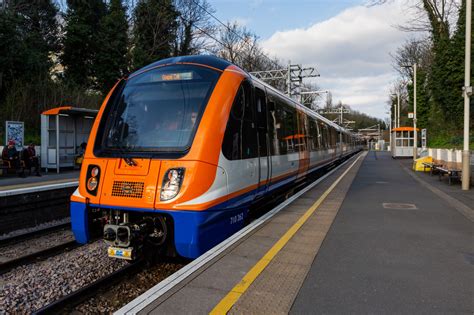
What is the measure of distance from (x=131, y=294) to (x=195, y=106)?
8.48 ft

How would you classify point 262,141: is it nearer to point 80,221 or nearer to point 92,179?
point 92,179

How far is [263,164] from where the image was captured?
7.00 metres

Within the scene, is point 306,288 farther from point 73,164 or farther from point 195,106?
point 73,164

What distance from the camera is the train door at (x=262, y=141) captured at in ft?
22.4

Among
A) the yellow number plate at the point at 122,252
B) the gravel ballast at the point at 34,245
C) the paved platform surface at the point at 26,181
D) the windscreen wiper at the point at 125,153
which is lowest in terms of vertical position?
the gravel ballast at the point at 34,245

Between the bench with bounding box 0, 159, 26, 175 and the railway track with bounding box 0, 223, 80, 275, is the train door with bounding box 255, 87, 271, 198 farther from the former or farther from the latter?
the bench with bounding box 0, 159, 26, 175

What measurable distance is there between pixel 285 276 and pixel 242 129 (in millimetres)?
2502

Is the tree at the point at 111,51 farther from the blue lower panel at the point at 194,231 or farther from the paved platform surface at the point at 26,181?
the blue lower panel at the point at 194,231

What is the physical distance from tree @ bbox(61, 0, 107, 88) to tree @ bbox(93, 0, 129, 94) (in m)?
0.55

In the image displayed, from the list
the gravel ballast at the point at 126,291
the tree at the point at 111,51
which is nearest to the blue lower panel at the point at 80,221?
the gravel ballast at the point at 126,291

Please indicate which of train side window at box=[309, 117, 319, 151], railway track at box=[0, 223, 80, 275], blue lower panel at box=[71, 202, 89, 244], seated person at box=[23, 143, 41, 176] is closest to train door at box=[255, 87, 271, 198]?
blue lower panel at box=[71, 202, 89, 244]

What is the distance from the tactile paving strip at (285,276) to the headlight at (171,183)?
4.69 ft

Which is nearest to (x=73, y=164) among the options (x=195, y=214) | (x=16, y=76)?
(x=16, y=76)

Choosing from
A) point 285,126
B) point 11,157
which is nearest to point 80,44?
point 11,157
